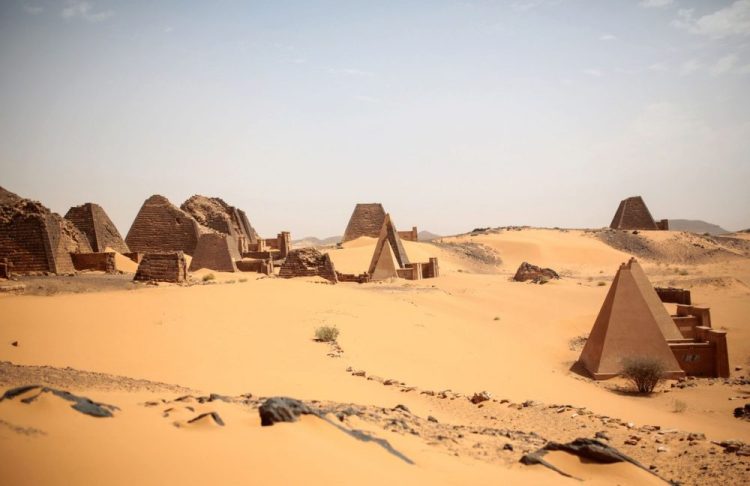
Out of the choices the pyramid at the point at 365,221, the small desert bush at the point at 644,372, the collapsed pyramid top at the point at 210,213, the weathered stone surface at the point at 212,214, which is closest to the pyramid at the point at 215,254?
the weathered stone surface at the point at 212,214

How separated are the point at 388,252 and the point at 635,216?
39.8 meters

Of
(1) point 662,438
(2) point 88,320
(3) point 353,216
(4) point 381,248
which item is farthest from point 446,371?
(3) point 353,216

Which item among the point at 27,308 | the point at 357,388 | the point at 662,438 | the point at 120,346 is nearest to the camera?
the point at 662,438

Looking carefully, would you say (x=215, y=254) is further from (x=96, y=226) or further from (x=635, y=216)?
(x=635, y=216)

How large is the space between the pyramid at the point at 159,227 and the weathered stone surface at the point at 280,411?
89.1ft

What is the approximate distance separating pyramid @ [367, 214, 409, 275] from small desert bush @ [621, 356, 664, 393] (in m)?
16.5

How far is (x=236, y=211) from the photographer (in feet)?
143

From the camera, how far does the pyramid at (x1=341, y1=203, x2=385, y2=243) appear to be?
45.2 meters

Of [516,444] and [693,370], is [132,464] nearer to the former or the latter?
[516,444]

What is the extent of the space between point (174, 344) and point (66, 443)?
22.6ft

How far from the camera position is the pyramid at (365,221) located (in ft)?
148

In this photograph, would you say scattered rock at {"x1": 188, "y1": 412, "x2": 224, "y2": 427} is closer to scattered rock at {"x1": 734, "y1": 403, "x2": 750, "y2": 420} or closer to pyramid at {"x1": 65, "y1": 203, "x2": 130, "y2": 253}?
scattered rock at {"x1": 734, "y1": 403, "x2": 750, "y2": 420}

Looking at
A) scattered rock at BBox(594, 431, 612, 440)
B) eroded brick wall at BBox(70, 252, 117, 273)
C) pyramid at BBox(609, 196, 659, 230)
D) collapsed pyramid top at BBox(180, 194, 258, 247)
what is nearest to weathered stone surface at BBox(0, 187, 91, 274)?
eroded brick wall at BBox(70, 252, 117, 273)

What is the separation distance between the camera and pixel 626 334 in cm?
1223
